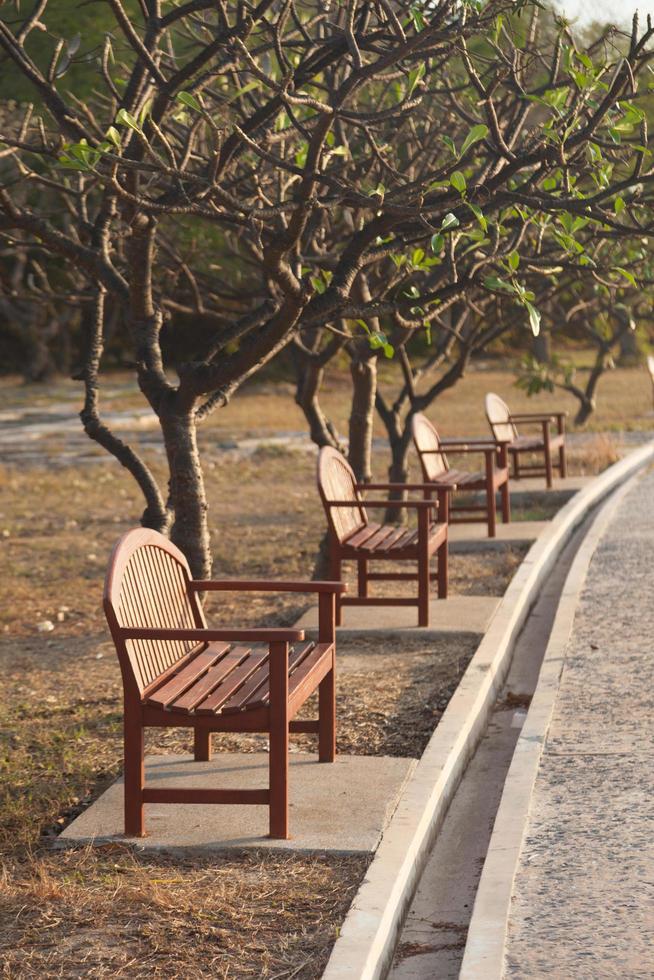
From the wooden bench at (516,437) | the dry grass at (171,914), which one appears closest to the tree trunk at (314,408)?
Answer: the wooden bench at (516,437)

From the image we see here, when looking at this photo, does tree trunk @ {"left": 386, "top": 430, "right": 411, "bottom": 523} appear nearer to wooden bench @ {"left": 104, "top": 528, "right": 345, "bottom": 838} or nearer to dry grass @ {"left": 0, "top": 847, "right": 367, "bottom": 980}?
wooden bench @ {"left": 104, "top": 528, "right": 345, "bottom": 838}

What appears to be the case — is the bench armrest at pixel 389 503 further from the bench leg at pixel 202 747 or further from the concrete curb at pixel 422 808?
the bench leg at pixel 202 747

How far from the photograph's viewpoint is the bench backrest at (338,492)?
8.22 meters

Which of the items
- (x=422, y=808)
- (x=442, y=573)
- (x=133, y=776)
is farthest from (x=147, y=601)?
(x=442, y=573)

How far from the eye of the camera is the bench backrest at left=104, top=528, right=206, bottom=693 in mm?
4859

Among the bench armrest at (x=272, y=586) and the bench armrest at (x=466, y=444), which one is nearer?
the bench armrest at (x=272, y=586)

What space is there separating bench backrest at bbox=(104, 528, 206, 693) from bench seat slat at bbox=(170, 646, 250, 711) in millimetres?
143

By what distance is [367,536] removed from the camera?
8.65 meters

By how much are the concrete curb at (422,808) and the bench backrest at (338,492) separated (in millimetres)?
1019

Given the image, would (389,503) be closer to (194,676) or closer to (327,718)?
(327,718)

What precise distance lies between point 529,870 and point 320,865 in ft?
2.21

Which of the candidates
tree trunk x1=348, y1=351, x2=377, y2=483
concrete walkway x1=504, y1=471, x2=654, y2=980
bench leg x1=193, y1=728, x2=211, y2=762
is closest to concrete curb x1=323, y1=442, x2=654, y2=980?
concrete walkway x1=504, y1=471, x2=654, y2=980

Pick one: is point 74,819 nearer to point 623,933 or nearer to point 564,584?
point 623,933

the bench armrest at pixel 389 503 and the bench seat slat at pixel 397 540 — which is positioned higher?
Result: the bench armrest at pixel 389 503
